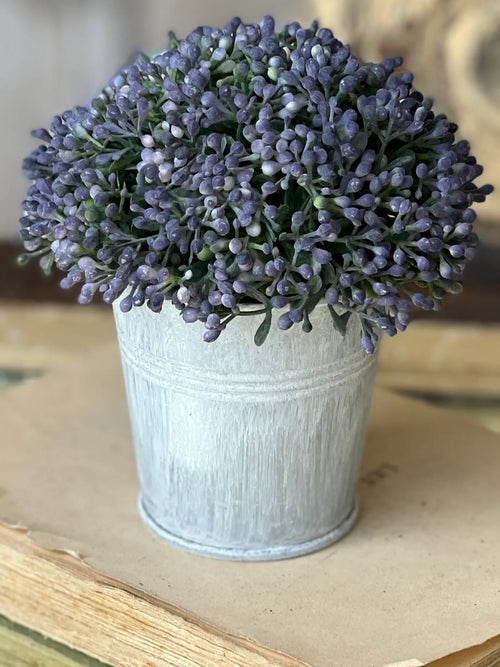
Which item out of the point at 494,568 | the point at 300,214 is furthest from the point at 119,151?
the point at 494,568

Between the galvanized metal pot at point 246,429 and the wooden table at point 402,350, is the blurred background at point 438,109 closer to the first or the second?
the wooden table at point 402,350

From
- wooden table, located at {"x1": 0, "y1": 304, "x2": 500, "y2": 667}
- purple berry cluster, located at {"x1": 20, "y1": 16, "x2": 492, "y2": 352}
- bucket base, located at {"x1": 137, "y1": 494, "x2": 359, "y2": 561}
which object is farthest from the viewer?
wooden table, located at {"x1": 0, "y1": 304, "x2": 500, "y2": 667}

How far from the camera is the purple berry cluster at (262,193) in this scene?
53 cm

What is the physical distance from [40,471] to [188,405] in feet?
0.67

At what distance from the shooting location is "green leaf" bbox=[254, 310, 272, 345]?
551 mm

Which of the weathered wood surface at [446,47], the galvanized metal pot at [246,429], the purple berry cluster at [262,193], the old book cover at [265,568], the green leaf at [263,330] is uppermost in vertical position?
the weathered wood surface at [446,47]

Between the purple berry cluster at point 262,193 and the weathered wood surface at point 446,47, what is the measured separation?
0.63 m

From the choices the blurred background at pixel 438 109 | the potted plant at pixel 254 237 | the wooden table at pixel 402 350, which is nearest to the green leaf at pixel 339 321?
the potted plant at pixel 254 237

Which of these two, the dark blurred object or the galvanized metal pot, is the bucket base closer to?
the galvanized metal pot

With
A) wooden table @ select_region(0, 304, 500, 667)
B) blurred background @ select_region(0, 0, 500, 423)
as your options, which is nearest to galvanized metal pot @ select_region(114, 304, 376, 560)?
wooden table @ select_region(0, 304, 500, 667)

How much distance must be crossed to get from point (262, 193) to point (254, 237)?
26mm

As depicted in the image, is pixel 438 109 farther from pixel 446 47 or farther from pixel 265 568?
pixel 265 568

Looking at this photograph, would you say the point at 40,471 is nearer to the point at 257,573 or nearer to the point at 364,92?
the point at 257,573

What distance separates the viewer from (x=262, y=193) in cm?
54
